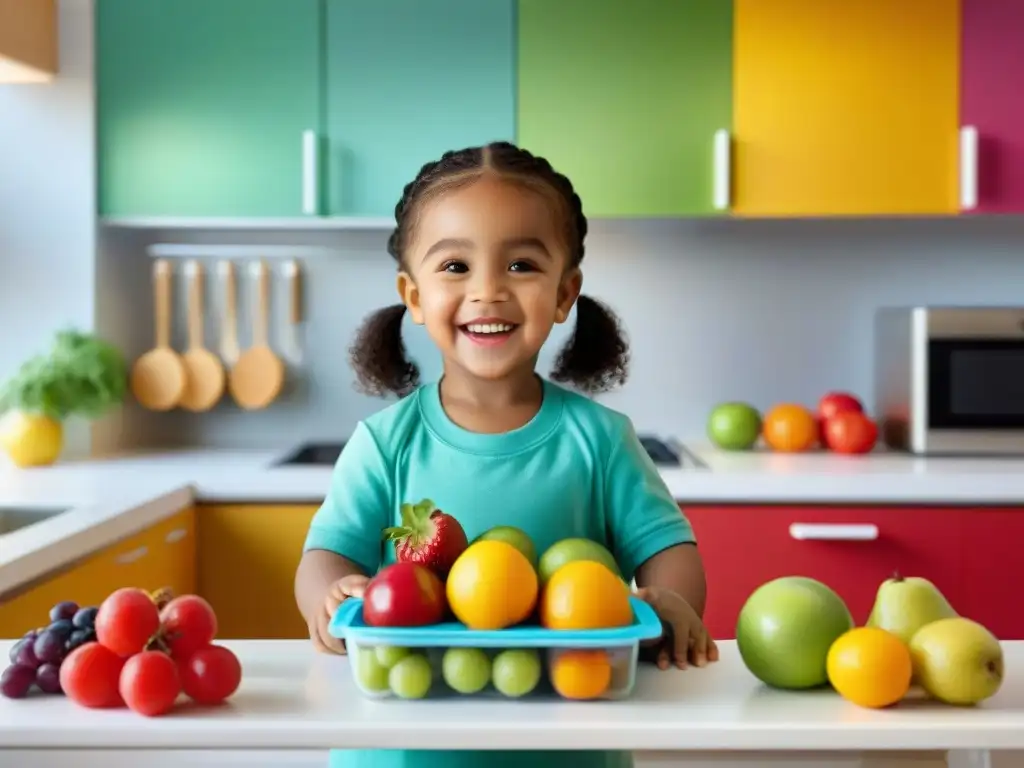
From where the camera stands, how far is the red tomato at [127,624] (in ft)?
2.95

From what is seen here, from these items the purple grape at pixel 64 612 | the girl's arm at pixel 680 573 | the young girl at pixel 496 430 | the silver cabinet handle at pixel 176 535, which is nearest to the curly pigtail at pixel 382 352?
the young girl at pixel 496 430

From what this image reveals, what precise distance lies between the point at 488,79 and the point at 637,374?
32.6 inches

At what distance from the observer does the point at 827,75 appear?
2.67 meters

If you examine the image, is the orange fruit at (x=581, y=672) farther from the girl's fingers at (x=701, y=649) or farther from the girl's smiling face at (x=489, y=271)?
the girl's smiling face at (x=489, y=271)

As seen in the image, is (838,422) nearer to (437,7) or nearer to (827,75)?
(827,75)

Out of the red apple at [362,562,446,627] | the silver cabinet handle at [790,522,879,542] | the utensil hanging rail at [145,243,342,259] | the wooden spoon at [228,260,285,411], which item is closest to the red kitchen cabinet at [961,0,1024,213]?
the silver cabinet handle at [790,522,879,542]

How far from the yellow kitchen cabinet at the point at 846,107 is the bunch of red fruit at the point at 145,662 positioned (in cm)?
200

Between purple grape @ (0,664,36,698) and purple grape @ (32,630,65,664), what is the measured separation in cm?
1

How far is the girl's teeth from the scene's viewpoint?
115cm

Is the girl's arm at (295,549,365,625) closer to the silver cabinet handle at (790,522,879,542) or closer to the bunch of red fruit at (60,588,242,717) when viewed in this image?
the bunch of red fruit at (60,588,242,717)

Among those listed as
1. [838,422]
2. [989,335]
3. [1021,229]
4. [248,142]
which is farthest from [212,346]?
[1021,229]

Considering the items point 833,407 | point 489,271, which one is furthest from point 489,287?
point 833,407

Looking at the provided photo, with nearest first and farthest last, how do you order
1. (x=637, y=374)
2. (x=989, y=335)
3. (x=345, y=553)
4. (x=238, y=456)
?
(x=345, y=553) < (x=989, y=335) < (x=238, y=456) < (x=637, y=374)

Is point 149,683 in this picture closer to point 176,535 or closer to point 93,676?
point 93,676
